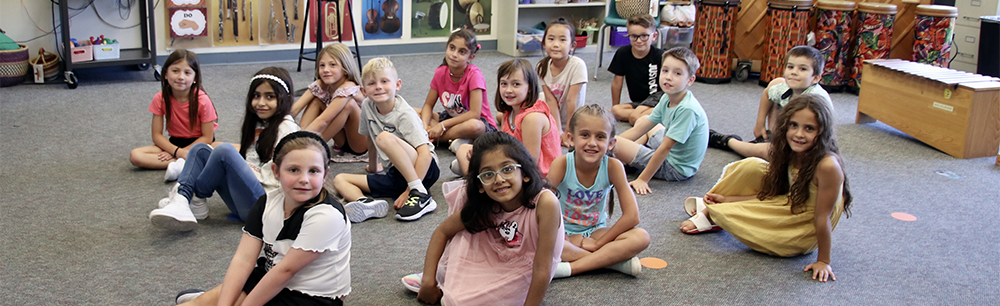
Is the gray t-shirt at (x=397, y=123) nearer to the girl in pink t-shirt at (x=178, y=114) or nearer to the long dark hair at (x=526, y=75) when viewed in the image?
the long dark hair at (x=526, y=75)

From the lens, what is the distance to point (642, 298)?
84.2 inches

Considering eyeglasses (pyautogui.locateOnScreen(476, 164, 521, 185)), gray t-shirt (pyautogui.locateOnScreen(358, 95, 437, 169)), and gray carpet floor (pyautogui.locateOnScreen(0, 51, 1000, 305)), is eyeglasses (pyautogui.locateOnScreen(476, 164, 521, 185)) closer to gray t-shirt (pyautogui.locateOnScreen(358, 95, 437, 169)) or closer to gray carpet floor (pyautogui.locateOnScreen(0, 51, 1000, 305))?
gray carpet floor (pyautogui.locateOnScreen(0, 51, 1000, 305))

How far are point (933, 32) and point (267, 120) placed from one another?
421 centimetres

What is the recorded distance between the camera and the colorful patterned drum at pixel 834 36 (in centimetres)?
499

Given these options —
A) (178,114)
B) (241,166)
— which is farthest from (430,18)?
(241,166)

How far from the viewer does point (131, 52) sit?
16.5 feet

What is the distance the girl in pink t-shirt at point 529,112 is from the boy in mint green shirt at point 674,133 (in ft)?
1.34

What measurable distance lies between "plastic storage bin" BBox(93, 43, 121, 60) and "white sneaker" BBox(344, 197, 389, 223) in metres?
2.89

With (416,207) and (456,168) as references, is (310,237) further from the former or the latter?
(456,168)

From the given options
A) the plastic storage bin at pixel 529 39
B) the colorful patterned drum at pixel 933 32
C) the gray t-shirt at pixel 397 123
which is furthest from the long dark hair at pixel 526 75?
the plastic storage bin at pixel 529 39

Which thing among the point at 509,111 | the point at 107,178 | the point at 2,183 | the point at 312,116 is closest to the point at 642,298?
the point at 509,111

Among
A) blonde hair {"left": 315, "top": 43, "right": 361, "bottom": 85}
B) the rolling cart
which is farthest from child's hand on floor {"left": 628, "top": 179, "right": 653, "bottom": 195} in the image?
the rolling cart

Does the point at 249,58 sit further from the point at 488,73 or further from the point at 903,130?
the point at 903,130

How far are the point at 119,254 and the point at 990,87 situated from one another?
11.9ft
